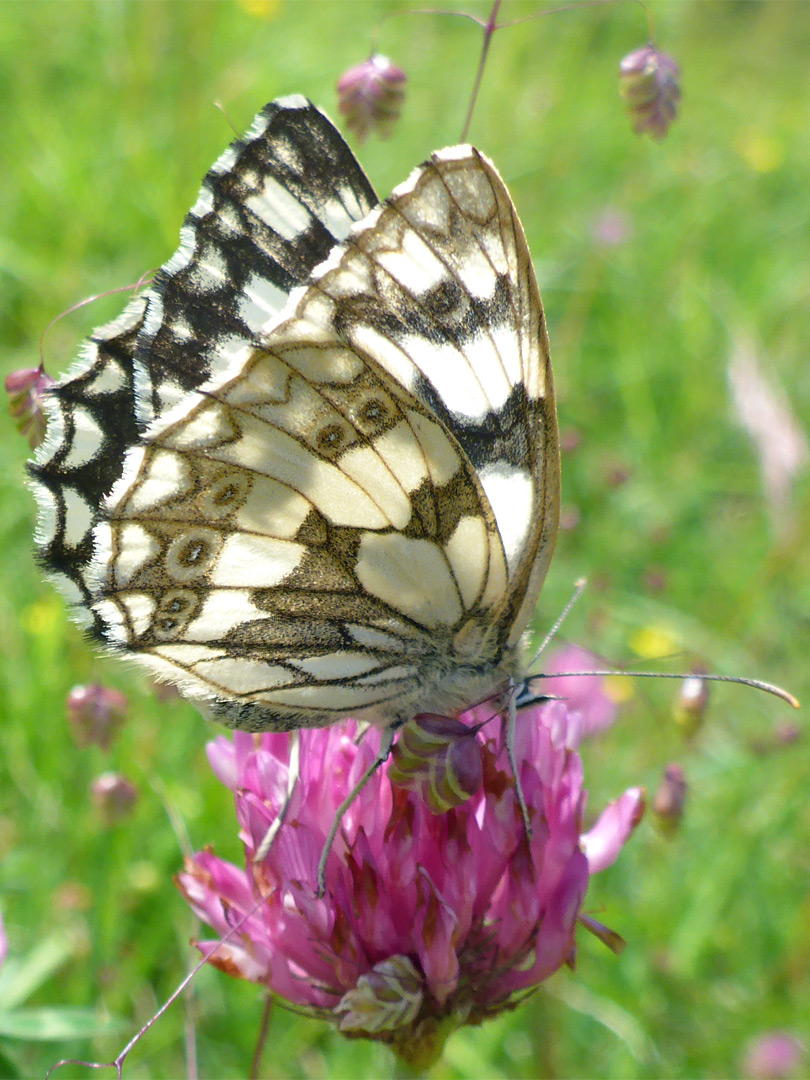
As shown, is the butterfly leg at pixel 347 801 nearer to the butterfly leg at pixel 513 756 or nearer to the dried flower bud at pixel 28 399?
the butterfly leg at pixel 513 756

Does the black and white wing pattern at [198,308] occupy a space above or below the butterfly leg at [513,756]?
above

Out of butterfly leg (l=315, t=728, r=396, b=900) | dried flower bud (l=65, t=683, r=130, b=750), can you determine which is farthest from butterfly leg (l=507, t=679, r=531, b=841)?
dried flower bud (l=65, t=683, r=130, b=750)

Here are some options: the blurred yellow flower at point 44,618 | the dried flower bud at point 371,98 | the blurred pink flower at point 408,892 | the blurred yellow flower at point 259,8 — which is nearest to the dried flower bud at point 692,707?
the blurred pink flower at point 408,892

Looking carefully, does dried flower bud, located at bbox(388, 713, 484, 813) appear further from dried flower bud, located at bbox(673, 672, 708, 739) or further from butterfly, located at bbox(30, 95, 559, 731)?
dried flower bud, located at bbox(673, 672, 708, 739)

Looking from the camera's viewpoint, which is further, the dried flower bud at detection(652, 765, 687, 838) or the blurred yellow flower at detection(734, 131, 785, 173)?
the blurred yellow flower at detection(734, 131, 785, 173)

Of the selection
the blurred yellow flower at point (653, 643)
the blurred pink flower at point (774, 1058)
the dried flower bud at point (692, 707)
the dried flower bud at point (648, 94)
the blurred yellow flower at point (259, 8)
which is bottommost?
the blurred pink flower at point (774, 1058)

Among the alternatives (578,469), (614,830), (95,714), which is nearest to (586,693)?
(578,469)

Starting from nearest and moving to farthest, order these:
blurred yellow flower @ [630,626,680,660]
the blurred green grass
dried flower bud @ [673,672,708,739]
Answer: dried flower bud @ [673,672,708,739]
the blurred green grass
blurred yellow flower @ [630,626,680,660]
